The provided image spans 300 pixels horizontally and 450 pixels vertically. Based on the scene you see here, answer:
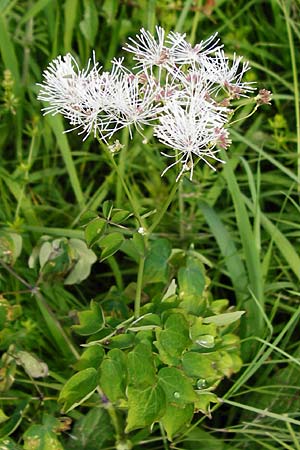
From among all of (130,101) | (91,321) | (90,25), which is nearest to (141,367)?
(91,321)

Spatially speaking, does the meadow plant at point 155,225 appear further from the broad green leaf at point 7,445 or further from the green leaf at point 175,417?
the broad green leaf at point 7,445

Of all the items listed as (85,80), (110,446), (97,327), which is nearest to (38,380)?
(110,446)

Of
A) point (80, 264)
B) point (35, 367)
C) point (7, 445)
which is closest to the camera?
point (7, 445)

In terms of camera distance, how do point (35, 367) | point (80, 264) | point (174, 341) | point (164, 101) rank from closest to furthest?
point (164, 101) < point (174, 341) < point (35, 367) < point (80, 264)

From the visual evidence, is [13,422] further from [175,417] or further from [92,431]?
[175,417]

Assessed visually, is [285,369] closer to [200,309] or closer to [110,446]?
[200,309]
